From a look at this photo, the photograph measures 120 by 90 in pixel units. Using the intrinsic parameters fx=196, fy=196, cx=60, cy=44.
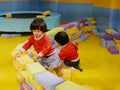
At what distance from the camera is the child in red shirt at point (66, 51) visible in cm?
204

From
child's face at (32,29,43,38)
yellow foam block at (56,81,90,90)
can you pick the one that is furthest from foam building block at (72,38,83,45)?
yellow foam block at (56,81,90,90)

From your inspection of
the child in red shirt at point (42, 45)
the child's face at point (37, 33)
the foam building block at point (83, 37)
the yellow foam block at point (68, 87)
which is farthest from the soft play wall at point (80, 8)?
the yellow foam block at point (68, 87)

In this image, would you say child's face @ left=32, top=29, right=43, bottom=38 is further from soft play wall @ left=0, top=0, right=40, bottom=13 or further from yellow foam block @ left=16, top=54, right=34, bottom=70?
soft play wall @ left=0, top=0, right=40, bottom=13

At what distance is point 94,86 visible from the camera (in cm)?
208

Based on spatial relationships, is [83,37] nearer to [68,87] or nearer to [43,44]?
[43,44]

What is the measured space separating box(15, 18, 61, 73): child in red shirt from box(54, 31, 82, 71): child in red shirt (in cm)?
10

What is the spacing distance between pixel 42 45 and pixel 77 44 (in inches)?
72.7

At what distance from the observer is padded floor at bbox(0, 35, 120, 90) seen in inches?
Result: 83.7

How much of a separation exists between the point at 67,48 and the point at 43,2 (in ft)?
17.7

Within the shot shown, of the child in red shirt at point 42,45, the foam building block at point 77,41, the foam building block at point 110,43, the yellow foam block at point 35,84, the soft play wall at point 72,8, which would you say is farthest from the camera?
the soft play wall at point 72,8

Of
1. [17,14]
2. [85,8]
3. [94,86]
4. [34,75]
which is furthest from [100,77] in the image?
[17,14]

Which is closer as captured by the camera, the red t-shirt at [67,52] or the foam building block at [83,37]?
the red t-shirt at [67,52]

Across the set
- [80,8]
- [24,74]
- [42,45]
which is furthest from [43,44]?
[80,8]

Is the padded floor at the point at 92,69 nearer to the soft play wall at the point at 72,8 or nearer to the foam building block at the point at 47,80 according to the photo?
the foam building block at the point at 47,80
